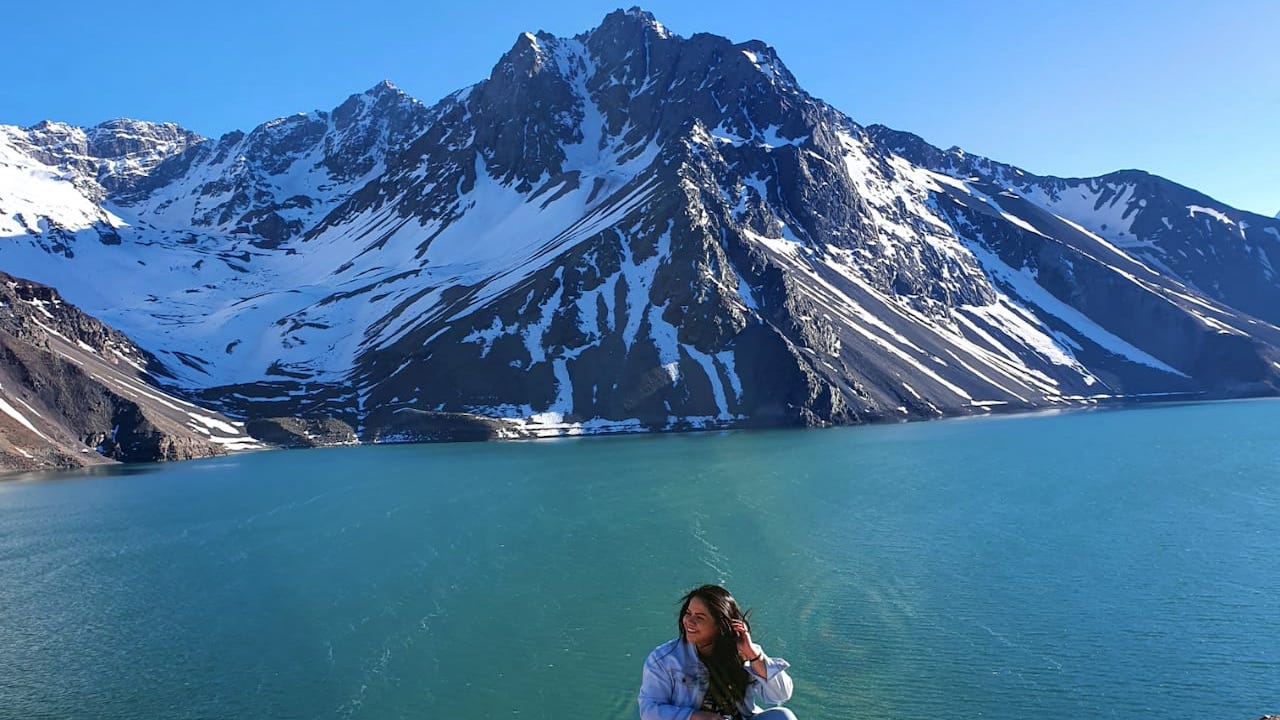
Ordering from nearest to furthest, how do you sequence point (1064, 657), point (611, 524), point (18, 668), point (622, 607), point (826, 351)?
point (1064, 657)
point (18, 668)
point (622, 607)
point (611, 524)
point (826, 351)

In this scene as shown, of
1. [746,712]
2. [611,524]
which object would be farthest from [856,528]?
[746,712]

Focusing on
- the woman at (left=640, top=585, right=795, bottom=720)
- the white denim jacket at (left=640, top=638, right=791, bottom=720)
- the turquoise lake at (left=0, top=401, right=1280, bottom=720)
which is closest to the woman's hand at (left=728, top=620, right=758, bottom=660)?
the woman at (left=640, top=585, right=795, bottom=720)

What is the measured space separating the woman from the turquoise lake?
22.3 m

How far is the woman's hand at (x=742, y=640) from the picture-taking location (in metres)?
8.13

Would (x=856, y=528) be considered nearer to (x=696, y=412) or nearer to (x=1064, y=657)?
(x=1064, y=657)

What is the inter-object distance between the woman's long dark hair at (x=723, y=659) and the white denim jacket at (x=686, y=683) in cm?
14

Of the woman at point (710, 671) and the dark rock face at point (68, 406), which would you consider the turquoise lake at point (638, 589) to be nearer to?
the woman at point (710, 671)

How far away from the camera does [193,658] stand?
37.2 m

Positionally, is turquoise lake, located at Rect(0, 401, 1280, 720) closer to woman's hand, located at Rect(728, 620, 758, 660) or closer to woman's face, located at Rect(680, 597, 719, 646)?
woman's hand, located at Rect(728, 620, 758, 660)

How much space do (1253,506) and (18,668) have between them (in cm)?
7569

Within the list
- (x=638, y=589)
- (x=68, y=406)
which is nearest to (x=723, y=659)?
(x=638, y=589)

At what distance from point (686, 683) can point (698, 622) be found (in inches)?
26.8

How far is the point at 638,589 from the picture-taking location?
1778 inches

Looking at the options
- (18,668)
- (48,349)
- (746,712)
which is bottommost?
(18,668)
